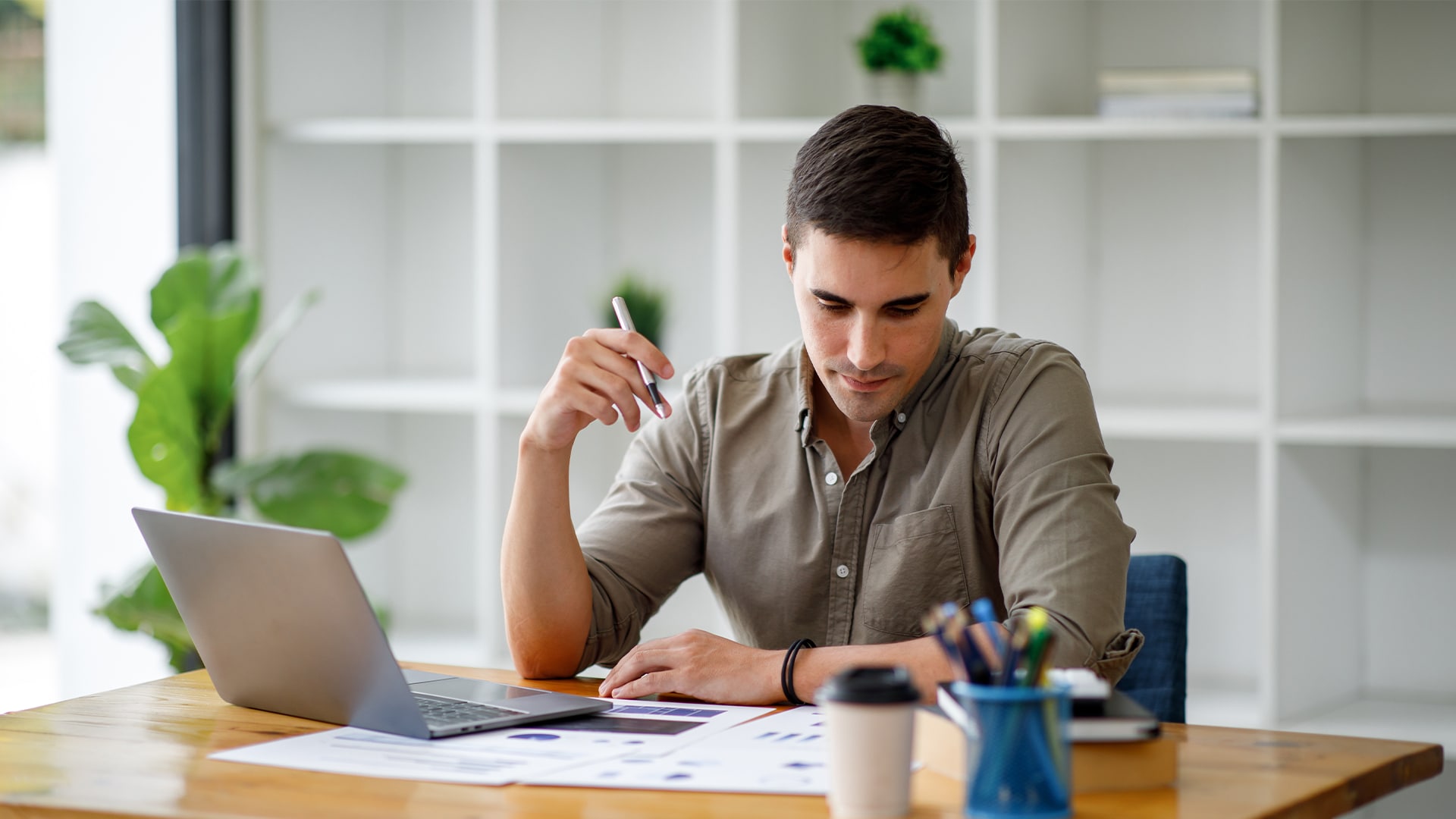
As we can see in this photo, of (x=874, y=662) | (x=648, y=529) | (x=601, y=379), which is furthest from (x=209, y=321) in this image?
(x=874, y=662)

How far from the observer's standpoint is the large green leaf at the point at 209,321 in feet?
8.63

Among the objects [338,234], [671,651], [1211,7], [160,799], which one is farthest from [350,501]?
[1211,7]

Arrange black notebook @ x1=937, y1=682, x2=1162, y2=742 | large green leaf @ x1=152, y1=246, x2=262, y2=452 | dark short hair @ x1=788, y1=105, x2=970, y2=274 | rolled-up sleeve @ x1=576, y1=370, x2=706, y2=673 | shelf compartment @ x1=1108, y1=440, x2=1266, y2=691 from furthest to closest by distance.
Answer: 1. shelf compartment @ x1=1108, y1=440, x2=1266, y2=691
2. large green leaf @ x1=152, y1=246, x2=262, y2=452
3. rolled-up sleeve @ x1=576, y1=370, x2=706, y2=673
4. dark short hair @ x1=788, y1=105, x2=970, y2=274
5. black notebook @ x1=937, y1=682, x2=1162, y2=742

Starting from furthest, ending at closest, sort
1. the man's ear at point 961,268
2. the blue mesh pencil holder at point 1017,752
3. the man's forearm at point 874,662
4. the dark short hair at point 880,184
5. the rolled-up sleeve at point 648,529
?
the rolled-up sleeve at point 648,529, the man's ear at point 961,268, the dark short hair at point 880,184, the man's forearm at point 874,662, the blue mesh pencil holder at point 1017,752

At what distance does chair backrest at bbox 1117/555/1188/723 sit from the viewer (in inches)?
69.1

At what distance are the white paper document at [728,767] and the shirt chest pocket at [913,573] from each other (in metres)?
0.41

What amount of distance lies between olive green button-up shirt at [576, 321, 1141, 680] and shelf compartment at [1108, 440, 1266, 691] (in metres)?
1.22

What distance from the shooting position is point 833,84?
3059mm

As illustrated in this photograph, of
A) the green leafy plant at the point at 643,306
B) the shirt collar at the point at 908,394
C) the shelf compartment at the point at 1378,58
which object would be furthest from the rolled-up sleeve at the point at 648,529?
the shelf compartment at the point at 1378,58

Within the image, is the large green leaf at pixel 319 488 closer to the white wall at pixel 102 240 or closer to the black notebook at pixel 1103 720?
the white wall at pixel 102 240

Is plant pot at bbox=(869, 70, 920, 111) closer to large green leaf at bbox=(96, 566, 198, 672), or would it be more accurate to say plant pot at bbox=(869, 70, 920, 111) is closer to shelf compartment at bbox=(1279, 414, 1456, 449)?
shelf compartment at bbox=(1279, 414, 1456, 449)

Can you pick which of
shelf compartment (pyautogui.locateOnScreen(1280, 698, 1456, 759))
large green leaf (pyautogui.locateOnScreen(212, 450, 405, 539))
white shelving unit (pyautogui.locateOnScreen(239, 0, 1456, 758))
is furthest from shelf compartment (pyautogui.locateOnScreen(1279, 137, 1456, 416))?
large green leaf (pyautogui.locateOnScreen(212, 450, 405, 539))

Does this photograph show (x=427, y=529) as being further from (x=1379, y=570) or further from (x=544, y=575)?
(x=1379, y=570)

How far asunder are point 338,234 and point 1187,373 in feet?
6.17
